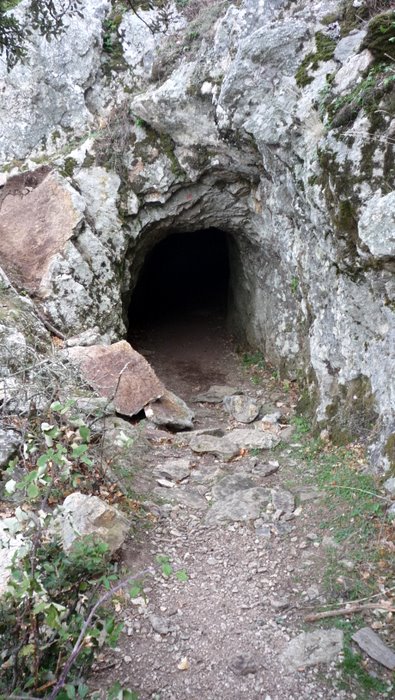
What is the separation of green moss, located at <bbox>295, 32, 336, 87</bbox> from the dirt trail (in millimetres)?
4323

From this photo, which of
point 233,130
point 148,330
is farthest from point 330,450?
point 148,330

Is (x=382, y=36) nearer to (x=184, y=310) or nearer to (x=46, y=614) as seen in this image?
→ (x=46, y=614)

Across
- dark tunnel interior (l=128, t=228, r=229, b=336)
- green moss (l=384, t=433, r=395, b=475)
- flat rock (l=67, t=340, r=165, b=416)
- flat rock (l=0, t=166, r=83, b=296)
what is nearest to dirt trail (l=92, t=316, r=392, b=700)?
flat rock (l=67, t=340, r=165, b=416)

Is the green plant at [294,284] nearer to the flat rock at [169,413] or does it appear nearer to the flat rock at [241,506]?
the flat rock at [169,413]

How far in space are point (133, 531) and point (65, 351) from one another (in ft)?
10.8

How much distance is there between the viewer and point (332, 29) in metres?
6.34

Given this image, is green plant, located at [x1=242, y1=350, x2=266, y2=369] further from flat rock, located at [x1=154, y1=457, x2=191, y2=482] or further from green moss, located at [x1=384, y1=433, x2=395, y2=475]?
green moss, located at [x1=384, y1=433, x2=395, y2=475]

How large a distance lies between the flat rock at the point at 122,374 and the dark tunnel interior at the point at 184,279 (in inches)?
221

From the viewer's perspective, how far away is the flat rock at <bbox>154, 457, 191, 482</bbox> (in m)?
5.95

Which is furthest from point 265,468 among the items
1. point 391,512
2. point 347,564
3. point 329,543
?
point 347,564

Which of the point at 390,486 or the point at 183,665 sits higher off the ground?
the point at 390,486

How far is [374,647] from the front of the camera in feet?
11.5

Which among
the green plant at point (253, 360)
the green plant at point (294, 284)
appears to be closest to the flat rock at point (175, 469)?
the green plant at point (294, 284)

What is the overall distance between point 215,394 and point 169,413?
1.47 meters
